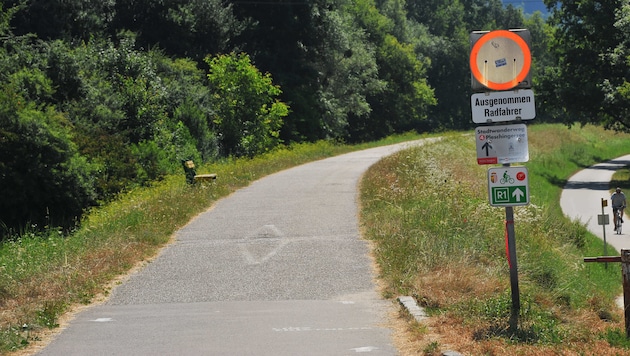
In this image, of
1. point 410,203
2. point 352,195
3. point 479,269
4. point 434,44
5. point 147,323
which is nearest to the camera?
point 147,323

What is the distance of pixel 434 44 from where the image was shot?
10275 cm

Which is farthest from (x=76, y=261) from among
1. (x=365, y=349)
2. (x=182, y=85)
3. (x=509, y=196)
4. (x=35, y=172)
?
(x=182, y=85)

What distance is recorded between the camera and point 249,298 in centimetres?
1127

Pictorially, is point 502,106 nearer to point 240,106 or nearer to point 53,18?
point 53,18

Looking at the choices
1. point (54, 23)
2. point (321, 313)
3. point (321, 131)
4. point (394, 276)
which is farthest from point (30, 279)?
point (321, 131)

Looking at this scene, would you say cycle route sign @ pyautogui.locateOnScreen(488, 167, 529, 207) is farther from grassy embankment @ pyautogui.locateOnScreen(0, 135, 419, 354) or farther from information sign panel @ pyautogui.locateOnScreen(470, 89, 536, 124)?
grassy embankment @ pyautogui.locateOnScreen(0, 135, 419, 354)

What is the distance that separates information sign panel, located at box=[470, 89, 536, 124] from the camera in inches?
339

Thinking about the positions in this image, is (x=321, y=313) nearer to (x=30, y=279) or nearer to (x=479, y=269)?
(x=479, y=269)

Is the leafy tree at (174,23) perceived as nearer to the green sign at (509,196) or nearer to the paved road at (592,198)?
the paved road at (592,198)

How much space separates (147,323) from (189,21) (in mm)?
41364

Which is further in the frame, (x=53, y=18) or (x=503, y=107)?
(x=53, y=18)

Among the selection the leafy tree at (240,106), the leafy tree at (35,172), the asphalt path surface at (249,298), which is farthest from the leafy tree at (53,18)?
the asphalt path surface at (249,298)

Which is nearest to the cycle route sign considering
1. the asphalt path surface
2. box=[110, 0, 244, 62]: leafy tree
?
the asphalt path surface

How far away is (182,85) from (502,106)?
119 feet
